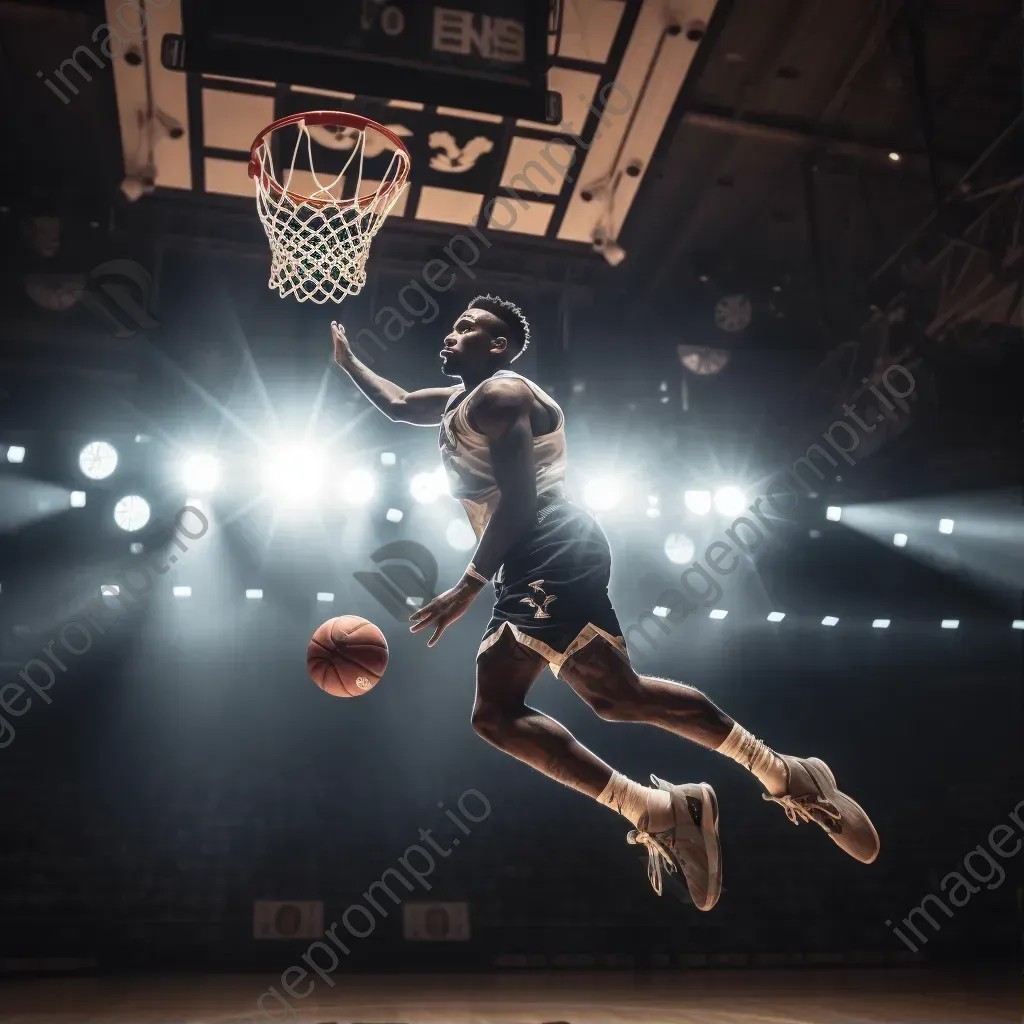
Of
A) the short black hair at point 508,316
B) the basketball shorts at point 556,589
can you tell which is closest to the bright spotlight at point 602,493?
the short black hair at point 508,316

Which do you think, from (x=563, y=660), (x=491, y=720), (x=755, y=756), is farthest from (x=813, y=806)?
(x=491, y=720)

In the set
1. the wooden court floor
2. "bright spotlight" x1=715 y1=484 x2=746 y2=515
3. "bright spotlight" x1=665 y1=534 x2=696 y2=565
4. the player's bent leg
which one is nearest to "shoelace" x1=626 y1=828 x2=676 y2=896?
the player's bent leg

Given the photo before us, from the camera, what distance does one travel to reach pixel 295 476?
7133 mm

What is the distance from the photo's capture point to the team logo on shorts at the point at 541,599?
10.0ft

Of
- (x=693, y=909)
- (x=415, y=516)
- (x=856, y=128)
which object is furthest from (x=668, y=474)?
(x=693, y=909)

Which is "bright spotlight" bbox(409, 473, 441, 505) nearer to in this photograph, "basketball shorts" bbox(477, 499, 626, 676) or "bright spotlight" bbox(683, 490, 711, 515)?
"bright spotlight" bbox(683, 490, 711, 515)

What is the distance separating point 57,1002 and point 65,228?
5097mm

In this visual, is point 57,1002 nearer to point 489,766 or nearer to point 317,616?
point 317,616

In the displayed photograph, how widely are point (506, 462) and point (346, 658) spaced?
96 centimetres

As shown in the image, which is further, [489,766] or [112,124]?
[489,766]

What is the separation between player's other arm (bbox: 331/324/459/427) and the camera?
3.75 metres

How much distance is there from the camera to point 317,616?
24.4 feet

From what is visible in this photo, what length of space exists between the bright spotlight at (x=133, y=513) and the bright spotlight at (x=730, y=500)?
4263mm

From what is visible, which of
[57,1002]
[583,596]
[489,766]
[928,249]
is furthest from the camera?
[489,766]
